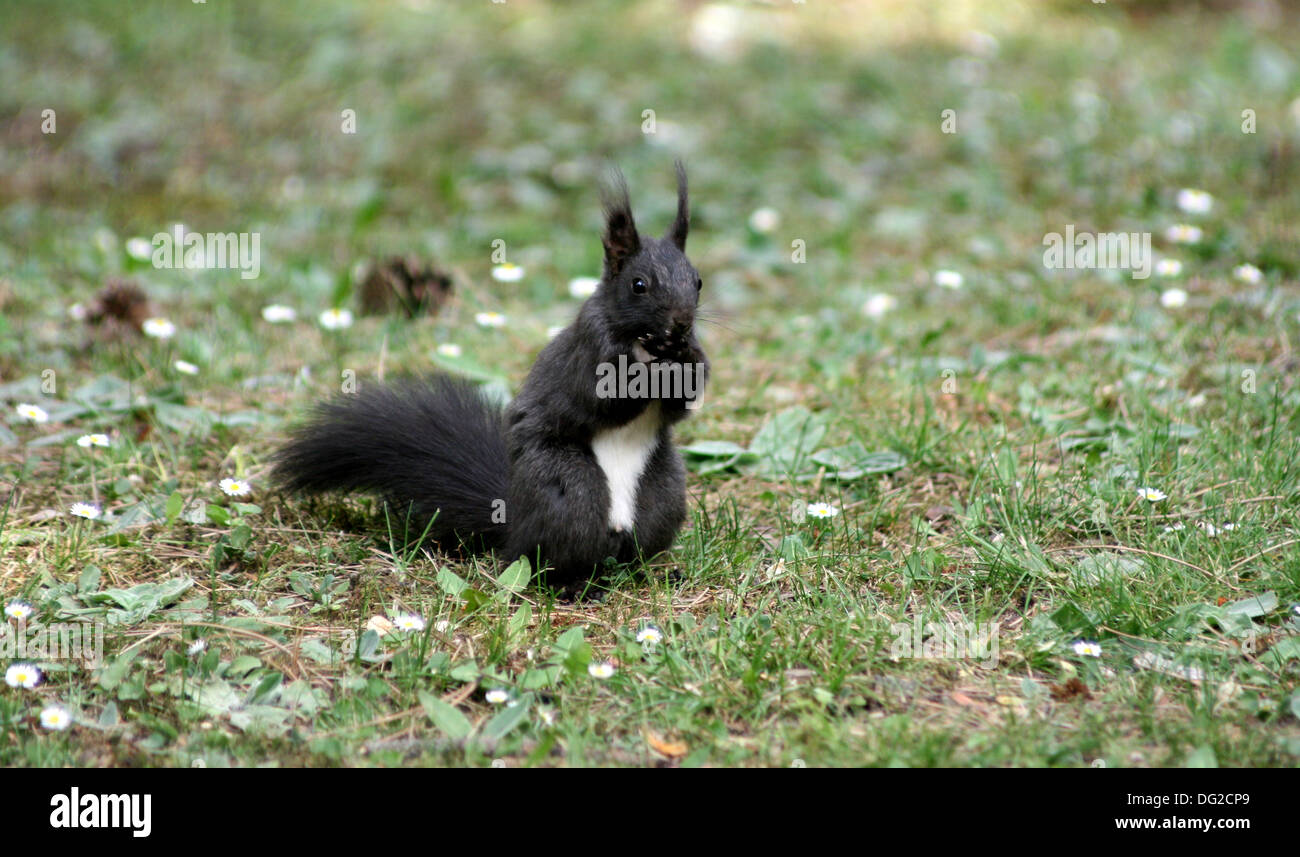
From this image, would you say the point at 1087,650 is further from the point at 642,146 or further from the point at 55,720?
the point at 642,146

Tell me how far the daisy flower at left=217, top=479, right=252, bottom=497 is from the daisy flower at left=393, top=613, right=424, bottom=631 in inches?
25.1

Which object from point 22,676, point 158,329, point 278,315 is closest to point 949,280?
point 278,315

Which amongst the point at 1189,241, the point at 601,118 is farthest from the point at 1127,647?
the point at 601,118

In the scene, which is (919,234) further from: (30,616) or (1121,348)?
(30,616)

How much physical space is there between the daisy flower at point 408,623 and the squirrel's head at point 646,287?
61 cm

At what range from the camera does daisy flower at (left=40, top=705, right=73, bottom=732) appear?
1763mm

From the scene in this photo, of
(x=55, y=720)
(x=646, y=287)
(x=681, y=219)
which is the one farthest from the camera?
(x=681, y=219)

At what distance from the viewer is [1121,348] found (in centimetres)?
327

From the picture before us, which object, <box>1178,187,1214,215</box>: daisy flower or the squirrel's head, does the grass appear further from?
the squirrel's head

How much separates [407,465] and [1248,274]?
2616mm

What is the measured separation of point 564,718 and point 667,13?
5.70m

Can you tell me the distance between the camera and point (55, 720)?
177 centimetres

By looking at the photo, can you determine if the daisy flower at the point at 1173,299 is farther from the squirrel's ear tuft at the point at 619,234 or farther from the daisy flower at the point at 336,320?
the daisy flower at the point at 336,320

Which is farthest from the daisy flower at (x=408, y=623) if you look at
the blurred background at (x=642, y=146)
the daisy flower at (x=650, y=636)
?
the blurred background at (x=642, y=146)
